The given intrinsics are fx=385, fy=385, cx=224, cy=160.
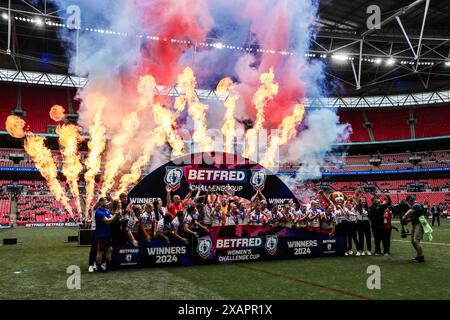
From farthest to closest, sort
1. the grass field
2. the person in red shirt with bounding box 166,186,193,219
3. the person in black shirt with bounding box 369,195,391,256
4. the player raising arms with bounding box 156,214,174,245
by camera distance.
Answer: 1. the person in black shirt with bounding box 369,195,391,256
2. the person in red shirt with bounding box 166,186,193,219
3. the player raising arms with bounding box 156,214,174,245
4. the grass field

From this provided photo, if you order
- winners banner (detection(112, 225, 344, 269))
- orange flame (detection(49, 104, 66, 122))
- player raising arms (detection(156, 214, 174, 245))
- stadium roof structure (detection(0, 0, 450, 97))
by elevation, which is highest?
stadium roof structure (detection(0, 0, 450, 97))

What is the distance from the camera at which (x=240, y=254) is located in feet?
36.1

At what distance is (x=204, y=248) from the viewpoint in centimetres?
1067

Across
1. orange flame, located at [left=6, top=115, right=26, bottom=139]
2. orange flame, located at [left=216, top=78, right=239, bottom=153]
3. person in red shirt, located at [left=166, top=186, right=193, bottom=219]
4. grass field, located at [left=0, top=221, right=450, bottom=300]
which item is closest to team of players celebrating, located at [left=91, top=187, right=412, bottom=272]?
person in red shirt, located at [left=166, top=186, right=193, bottom=219]

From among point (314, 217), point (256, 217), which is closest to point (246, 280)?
point (256, 217)

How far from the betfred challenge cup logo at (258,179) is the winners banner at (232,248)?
2.23 metres

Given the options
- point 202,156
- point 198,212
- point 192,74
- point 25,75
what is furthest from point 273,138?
point 25,75

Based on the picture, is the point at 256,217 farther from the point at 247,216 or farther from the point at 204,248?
the point at 204,248

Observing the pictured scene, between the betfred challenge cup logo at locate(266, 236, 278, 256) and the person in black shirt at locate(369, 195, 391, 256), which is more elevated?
the person in black shirt at locate(369, 195, 391, 256)

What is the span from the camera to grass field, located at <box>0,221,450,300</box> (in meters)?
6.80

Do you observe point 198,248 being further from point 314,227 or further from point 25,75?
point 25,75

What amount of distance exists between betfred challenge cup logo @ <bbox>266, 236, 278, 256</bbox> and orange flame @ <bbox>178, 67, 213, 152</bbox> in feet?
60.6

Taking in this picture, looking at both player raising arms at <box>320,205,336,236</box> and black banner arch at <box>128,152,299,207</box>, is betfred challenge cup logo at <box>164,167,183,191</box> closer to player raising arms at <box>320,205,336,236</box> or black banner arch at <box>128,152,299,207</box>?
black banner arch at <box>128,152,299,207</box>

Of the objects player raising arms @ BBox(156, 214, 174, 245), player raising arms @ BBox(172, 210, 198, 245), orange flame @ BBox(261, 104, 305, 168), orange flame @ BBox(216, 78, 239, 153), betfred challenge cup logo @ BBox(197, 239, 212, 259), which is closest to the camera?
player raising arms @ BBox(156, 214, 174, 245)
